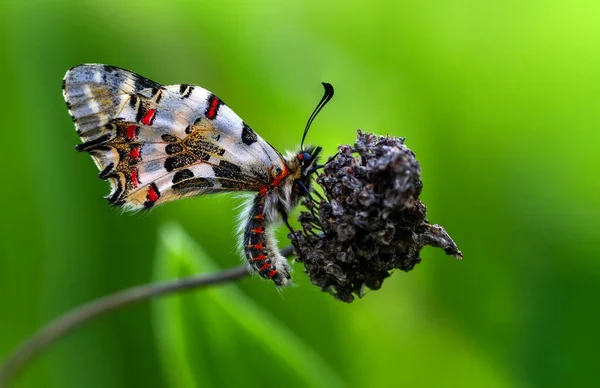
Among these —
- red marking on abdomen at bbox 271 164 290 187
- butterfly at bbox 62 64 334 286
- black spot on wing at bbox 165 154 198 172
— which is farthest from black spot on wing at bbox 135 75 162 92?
red marking on abdomen at bbox 271 164 290 187

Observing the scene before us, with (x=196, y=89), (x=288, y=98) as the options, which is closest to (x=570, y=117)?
(x=288, y=98)

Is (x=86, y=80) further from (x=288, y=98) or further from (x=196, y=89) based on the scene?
(x=288, y=98)

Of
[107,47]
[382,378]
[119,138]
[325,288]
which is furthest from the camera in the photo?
[107,47]

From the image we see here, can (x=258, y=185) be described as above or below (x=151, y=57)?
above

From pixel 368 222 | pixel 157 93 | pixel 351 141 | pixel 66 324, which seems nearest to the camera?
pixel 368 222

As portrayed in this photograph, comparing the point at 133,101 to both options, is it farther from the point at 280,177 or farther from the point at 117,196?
the point at 280,177

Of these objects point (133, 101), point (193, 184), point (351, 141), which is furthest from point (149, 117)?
point (351, 141)

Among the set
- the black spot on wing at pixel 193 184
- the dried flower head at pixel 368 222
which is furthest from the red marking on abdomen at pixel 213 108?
the dried flower head at pixel 368 222
